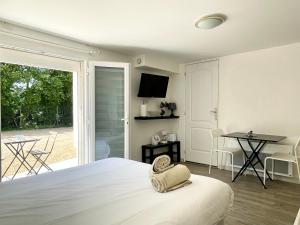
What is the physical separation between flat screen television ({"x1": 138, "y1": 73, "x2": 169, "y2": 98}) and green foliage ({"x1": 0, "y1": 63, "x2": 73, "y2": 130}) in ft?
4.53

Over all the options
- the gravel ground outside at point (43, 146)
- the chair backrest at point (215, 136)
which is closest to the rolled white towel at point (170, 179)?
the chair backrest at point (215, 136)

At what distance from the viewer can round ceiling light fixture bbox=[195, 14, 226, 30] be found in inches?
91.0

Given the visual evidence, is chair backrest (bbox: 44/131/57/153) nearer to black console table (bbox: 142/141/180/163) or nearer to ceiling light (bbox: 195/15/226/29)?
black console table (bbox: 142/141/180/163)

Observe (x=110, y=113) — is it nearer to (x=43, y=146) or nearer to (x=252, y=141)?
(x=43, y=146)

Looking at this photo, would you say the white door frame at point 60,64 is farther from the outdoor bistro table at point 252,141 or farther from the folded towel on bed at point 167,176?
the outdoor bistro table at point 252,141

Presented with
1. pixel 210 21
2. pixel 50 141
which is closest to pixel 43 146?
pixel 50 141

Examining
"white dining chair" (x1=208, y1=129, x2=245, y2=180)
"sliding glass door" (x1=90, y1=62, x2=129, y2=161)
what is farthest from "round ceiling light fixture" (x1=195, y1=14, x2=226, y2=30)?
"white dining chair" (x1=208, y1=129, x2=245, y2=180)

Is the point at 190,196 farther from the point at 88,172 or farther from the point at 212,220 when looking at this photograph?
the point at 88,172

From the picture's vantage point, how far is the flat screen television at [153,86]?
4.13 metres

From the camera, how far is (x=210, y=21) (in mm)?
2363

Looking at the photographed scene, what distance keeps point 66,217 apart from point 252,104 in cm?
361

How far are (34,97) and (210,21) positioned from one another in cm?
327

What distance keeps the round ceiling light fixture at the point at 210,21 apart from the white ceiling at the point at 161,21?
83 mm

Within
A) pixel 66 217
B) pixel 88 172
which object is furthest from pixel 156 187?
pixel 88 172
